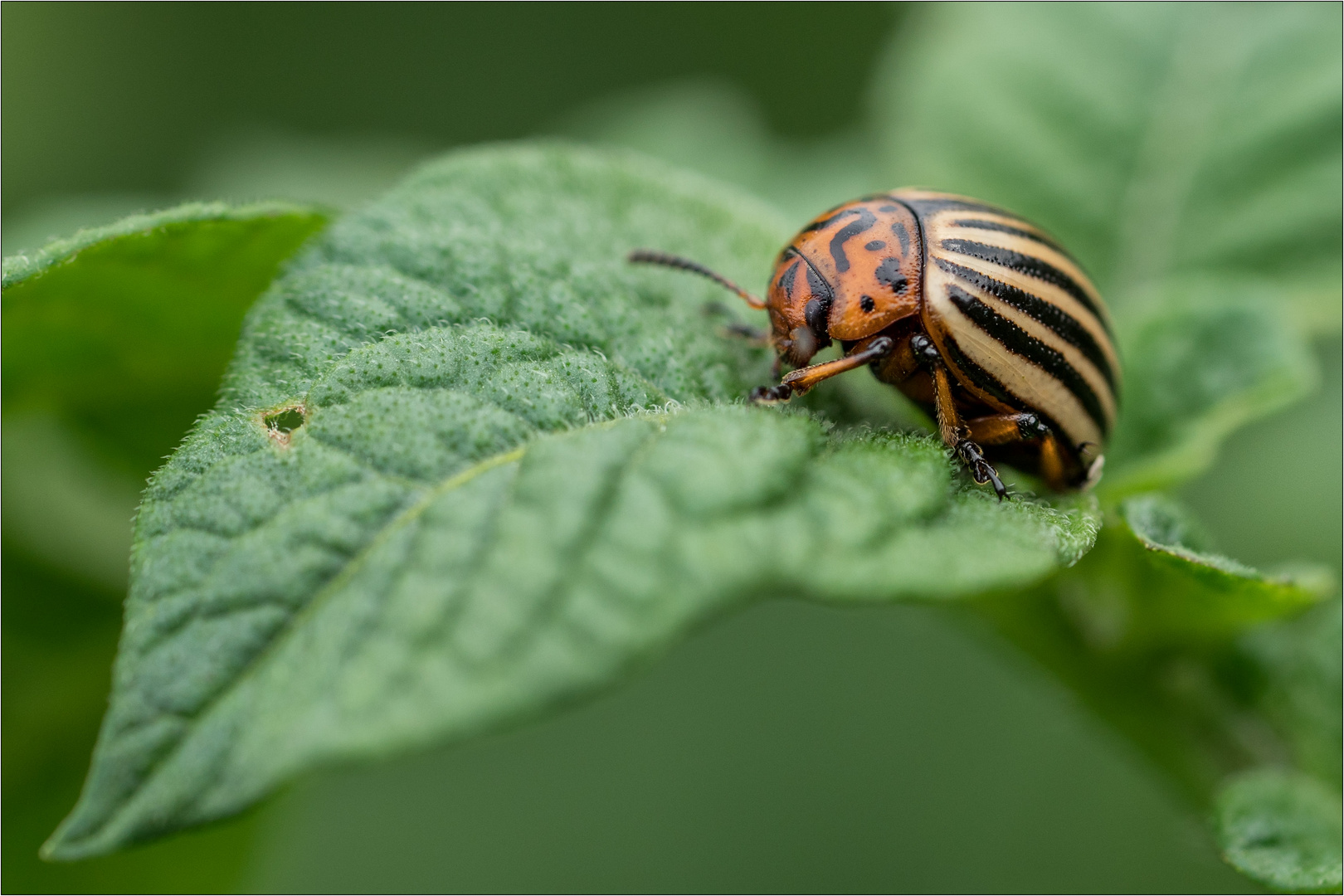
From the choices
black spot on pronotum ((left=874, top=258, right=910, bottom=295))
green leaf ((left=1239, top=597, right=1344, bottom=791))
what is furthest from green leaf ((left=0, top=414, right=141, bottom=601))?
green leaf ((left=1239, top=597, right=1344, bottom=791))

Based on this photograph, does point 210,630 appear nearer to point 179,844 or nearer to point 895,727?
point 179,844

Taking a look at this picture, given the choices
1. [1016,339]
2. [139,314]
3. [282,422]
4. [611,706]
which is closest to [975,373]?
[1016,339]

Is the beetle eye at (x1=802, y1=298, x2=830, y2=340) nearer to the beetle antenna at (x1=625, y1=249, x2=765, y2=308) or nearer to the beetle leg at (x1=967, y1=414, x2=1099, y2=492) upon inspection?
the beetle antenna at (x1=625, y1=249, x2=765, y2=308)

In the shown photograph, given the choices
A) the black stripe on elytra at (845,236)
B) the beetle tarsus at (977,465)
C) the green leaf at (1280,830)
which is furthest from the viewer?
the black stripe on elytra at (845,236)

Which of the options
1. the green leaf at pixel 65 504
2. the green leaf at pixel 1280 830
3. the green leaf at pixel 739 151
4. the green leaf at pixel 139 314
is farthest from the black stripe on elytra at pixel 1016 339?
the green leaf at pixel 65 504

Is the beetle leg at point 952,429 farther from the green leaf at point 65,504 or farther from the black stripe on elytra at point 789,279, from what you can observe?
the green leaf at point 65,504

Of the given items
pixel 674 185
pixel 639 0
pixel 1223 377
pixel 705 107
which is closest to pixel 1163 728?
pixel 1223 377
